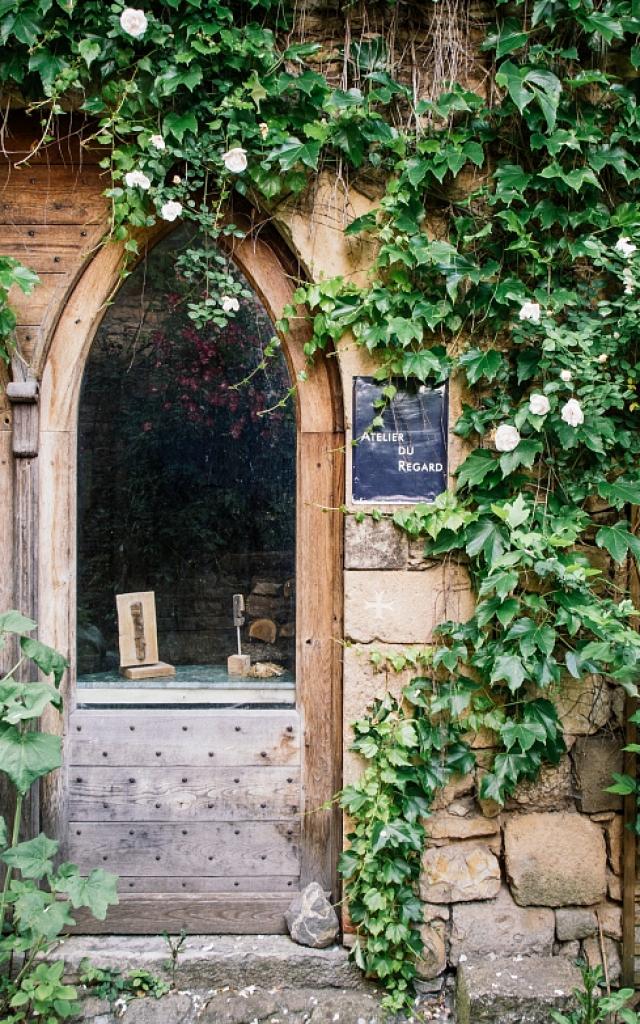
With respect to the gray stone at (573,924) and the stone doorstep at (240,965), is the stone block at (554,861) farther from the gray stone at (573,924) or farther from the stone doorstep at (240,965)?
the stone doorstep at (240,965)

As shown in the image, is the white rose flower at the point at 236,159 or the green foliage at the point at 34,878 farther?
the white rose flower at the point at 236,159

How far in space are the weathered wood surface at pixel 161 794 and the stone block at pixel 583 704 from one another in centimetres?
119

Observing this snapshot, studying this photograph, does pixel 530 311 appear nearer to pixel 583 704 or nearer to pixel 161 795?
pixel 583 704

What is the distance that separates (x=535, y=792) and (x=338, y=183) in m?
2.31

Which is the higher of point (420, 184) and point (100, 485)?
point (420, 184)

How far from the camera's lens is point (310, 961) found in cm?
275

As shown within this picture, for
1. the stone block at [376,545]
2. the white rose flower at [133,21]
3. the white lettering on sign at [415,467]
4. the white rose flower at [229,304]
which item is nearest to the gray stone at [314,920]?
the stone block at [376,545]

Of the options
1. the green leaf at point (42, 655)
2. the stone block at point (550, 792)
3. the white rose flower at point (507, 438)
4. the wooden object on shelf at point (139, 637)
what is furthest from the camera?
the wooden object on shelf at point (139, 637)

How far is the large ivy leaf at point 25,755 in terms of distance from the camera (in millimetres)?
2340

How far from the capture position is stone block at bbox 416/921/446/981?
8.97 feet

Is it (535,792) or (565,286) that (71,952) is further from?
(565,286)

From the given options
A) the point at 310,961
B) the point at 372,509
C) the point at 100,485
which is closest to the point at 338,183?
the point at 372,509

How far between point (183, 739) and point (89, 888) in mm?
614

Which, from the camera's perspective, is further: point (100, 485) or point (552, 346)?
point (100, 485)
